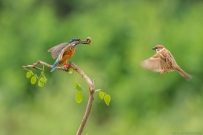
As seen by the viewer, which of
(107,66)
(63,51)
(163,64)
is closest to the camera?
(63,51)

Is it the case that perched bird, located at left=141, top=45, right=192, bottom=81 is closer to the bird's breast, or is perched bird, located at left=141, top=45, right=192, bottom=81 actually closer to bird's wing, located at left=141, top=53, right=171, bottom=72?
bird's wing, located at left=141, top=53, right=171, bottom=72

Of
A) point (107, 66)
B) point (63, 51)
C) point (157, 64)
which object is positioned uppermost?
point (107, 66)

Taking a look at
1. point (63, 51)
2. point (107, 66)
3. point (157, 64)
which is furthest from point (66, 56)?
point (107, 66)

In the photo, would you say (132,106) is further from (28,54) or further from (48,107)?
(28,54)

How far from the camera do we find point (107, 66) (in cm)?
650

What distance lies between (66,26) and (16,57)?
3.81 ft

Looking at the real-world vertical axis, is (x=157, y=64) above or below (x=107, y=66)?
below

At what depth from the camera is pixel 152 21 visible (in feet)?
24.6

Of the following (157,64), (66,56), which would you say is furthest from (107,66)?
(66,56)

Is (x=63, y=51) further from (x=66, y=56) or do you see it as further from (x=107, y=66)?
(x=107, y=66)

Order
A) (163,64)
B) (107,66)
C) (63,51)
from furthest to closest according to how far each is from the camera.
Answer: (107,66) → (163,64) → (63,51)

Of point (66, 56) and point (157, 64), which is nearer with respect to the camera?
point (66, 56)

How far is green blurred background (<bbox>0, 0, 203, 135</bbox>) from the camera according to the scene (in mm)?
4691

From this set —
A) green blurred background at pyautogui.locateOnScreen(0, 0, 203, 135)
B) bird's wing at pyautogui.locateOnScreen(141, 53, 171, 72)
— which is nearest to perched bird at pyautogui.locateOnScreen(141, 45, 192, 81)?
bird's wing at pyautogui.locateOnScreen(141, 53, 171, 72)
